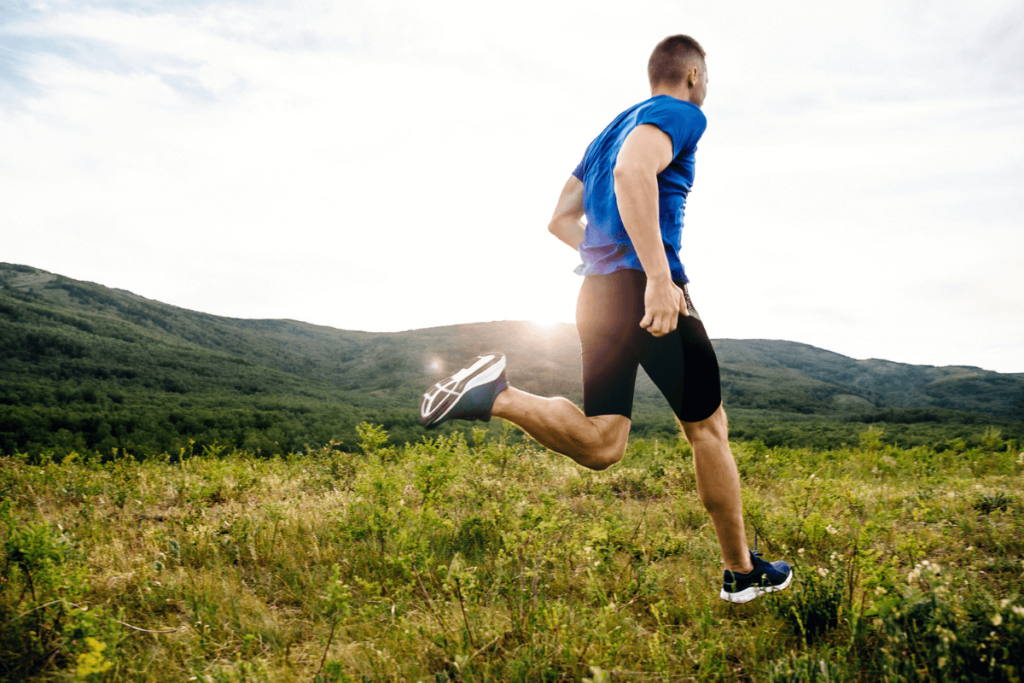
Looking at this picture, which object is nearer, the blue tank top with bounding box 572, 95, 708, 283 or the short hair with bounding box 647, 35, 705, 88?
the blue tank top with bounding box 572, 95, 708, 283

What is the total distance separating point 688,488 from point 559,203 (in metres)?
3.35

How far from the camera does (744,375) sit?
96250mm

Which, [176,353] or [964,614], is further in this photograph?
[176,353]

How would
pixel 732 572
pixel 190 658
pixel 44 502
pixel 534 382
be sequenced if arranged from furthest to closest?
pixel 534 382 → pixel 44 502 → pixel 732 572 → pixel 190 658

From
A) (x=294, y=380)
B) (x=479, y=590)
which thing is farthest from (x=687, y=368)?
(x=294, y=380)

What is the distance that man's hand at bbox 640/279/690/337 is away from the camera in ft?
6.33

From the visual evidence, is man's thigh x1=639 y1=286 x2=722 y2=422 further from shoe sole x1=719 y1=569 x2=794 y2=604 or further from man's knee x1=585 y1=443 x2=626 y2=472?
shoe sole x1=719 y1=569 x2=794 y2=604

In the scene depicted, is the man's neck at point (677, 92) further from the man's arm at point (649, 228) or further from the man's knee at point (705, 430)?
the man's knee at point (705, 430)

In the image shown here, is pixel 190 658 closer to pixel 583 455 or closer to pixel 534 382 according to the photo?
pixel 583 455

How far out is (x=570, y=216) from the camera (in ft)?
9.42

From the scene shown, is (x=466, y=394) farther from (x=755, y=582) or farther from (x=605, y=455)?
(x=755, y=582)

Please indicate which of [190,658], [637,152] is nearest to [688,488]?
[637,152]

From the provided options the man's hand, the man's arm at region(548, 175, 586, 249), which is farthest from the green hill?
the man's hand

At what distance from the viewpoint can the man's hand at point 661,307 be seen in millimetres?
1931
